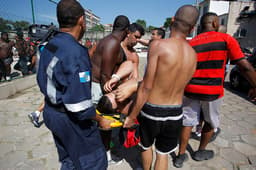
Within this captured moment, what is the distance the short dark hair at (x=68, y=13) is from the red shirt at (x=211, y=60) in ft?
5.07

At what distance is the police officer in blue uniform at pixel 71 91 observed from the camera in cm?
117

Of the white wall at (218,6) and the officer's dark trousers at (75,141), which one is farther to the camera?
the white wall at (218,6)

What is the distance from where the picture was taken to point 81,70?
1.19m

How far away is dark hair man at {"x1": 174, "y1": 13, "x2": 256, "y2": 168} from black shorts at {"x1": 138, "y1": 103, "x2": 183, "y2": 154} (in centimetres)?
64

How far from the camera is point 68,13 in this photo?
1246 mm

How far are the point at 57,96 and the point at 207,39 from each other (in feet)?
6.16

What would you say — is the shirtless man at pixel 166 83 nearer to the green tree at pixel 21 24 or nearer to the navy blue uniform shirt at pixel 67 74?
the navy blue uniform shirt at pixel 67 74

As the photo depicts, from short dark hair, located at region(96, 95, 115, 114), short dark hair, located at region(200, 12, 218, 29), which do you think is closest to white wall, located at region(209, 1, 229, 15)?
short dark hair, located at region(200, 12, 218, 29)

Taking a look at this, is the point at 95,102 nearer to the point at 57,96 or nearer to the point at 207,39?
the point at 57,96

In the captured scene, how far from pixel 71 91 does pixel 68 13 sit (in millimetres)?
607

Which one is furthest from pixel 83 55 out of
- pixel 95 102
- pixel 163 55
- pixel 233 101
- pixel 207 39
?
pixel 233 101

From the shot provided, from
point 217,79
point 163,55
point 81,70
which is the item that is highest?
point 163,55

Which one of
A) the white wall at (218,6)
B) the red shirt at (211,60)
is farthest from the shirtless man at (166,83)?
the white wall at (218,6)

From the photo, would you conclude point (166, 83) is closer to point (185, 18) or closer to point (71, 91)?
→ point (185, 18)
